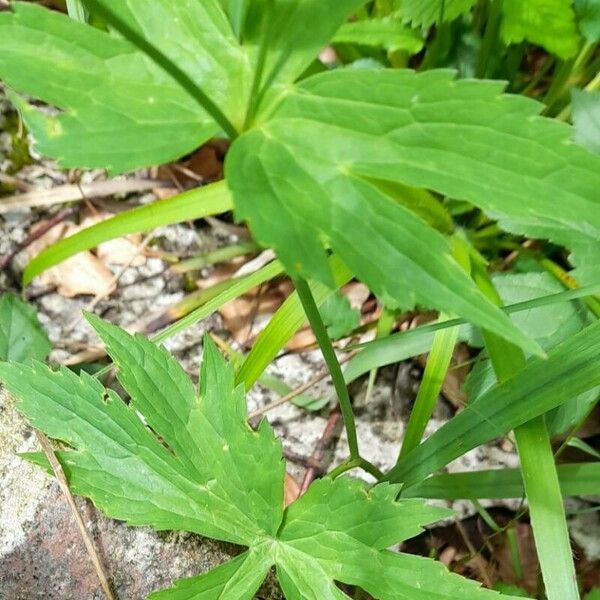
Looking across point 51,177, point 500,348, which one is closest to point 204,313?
point 500,348

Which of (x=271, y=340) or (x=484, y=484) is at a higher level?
(x=271, y=340)

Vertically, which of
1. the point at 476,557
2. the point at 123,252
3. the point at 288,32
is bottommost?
the point at 476,557

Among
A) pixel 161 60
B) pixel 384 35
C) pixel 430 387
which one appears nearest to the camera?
pixel 161 60

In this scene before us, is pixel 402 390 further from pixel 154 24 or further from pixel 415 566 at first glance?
pixel 154 24

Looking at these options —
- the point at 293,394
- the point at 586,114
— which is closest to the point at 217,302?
the point at 293,394

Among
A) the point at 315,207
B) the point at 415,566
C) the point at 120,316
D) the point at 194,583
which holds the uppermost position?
the point at 315,207

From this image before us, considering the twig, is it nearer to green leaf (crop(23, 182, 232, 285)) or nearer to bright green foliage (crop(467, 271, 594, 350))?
green leaf (crop(23, 182, 232, 285))

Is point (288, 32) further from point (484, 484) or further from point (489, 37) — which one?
point (484, 484)

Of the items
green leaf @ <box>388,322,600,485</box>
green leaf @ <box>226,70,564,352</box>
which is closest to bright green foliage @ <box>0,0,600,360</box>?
green leaf @ <box>226,70,564,352</box>
